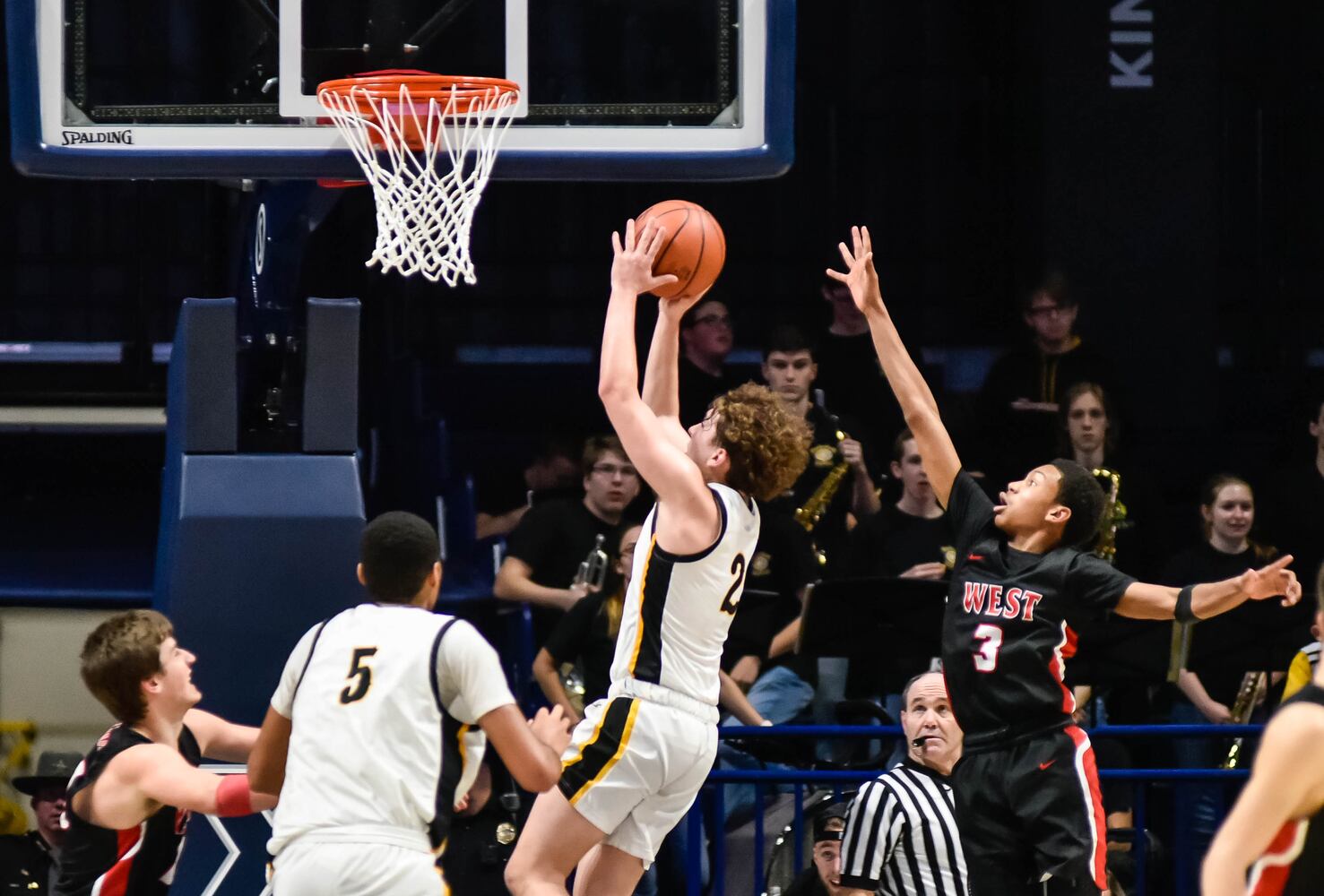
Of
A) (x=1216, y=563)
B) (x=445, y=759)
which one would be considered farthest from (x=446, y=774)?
(x=1216, y=563)

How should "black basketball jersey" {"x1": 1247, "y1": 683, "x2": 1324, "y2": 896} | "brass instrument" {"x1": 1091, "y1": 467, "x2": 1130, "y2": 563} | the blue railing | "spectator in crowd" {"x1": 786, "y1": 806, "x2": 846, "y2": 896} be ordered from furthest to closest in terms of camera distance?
"brass instrument" {"x1": 1091, "y1": 467, "x2": 1130, "y2": 563} → "spectator in crowd" {"x1": 786, "y1": 806, "x2": 846, "y2": 896} → the blue railing → "black basketball jersey" {"x1": 1247, "y1": 683, "x2": 1324, "y2": 896}

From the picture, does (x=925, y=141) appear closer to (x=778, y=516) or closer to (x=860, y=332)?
(x=860, y=332)

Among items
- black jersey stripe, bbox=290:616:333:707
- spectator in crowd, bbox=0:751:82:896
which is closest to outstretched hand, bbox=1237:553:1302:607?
black jersey stripe, bbox=290:616:333:707

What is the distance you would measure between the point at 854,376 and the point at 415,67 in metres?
3.48

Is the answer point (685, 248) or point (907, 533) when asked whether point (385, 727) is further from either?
point (907, 533)

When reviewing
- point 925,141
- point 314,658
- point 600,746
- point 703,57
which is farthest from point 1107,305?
point 314,658

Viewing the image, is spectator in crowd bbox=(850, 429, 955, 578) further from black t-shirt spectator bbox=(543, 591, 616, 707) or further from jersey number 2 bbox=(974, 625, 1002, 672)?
jersey number 2 bbox=(974, 625, 1002, 672)

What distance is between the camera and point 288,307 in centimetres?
688

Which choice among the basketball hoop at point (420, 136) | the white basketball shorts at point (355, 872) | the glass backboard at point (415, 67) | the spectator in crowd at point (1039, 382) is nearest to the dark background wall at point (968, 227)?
the spectator in crowd at point (1039, 382)

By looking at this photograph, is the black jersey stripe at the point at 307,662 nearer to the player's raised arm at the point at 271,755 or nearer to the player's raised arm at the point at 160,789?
the player's raised arm at the point at 271,755

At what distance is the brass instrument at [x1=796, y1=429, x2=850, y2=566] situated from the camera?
868cm

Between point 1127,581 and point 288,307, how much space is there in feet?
9.97

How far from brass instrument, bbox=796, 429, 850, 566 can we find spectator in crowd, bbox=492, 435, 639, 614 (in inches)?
30.7

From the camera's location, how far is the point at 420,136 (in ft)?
20.1
